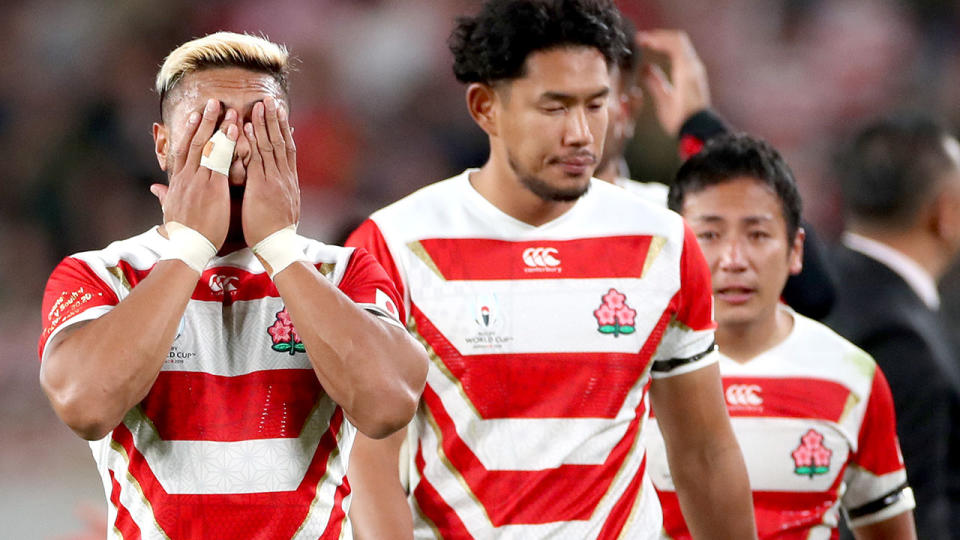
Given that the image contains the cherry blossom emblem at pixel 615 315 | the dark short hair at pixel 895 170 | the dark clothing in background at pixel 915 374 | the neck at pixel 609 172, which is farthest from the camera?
the dark short hair at pixel 895 170

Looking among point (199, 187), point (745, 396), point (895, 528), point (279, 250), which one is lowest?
point (895, 528)

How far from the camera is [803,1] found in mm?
10719

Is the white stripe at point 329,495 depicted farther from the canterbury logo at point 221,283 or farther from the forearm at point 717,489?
the forearm at point 717,489

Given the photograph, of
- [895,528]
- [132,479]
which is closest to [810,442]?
[895,528]

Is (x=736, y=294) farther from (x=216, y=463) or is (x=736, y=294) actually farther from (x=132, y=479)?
(x=132, y=479)

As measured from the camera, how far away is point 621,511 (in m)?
3.65

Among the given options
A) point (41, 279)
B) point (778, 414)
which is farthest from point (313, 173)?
point (778, 414)

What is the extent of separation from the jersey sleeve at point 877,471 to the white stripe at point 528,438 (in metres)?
1.11

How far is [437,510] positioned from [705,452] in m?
0.79

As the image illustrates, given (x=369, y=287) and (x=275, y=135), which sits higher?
(x=275, y=135)

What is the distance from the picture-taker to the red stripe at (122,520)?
9.28 feet

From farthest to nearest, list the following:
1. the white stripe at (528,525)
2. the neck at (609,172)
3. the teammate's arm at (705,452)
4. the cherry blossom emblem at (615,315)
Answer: the neck at (609,172) → the teammate's arm at (705,452) → the cherry blossom emblem at (615,315) → the white stripe at (528,525)

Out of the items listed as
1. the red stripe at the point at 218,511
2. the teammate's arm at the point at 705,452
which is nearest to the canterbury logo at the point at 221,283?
the red stripe at the point at 218,511

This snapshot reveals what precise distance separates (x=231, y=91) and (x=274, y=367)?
612mm
